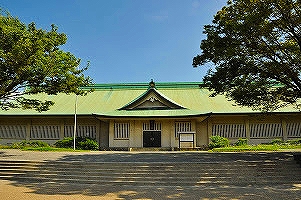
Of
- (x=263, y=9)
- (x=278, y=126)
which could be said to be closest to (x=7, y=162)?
(x=263, y=9)

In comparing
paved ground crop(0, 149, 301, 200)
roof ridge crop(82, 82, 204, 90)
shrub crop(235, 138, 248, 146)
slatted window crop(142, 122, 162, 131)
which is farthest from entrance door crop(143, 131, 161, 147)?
paved ground crop(0, 149, 301, 200)

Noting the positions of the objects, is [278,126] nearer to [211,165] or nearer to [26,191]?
[211,165]

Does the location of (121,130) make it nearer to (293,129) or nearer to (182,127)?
(182,127)

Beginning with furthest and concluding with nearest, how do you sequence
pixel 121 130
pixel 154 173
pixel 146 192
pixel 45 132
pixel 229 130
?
pixel 45 132 → pixel 229 130 → pixel 121 130 → pixel 154 173 → pixel 146 192

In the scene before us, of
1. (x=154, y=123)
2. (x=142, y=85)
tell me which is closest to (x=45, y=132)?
(x=154, y=123)

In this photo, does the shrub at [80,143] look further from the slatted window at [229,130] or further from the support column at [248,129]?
the support column at [248,129]

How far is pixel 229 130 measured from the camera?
27531mm

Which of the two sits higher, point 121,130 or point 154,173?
point 121,130

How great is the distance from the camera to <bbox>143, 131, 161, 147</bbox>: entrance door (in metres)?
27.4

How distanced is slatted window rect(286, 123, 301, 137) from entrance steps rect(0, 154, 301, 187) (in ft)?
45.7

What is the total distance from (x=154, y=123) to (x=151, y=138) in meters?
1.55

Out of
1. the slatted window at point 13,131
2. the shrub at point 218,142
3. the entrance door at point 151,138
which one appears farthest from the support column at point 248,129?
the slatted window at point 13,131

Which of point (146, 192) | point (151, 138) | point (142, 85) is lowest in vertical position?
point (146, 192)

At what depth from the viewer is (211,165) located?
13.6 metres
